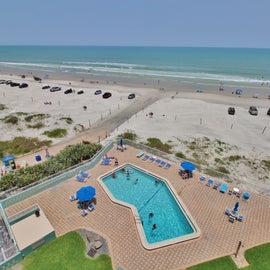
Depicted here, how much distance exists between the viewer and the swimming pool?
14.2 meters

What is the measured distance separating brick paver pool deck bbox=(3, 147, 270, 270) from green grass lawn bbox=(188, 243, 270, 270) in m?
0.34

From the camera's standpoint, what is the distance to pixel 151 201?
17.4m

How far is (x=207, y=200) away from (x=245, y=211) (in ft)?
9.78

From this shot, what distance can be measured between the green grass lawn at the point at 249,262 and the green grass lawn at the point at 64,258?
18.6 ft

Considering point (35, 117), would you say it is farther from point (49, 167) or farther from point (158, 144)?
A: point (158, 144)

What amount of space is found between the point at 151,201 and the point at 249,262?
25.9 feet

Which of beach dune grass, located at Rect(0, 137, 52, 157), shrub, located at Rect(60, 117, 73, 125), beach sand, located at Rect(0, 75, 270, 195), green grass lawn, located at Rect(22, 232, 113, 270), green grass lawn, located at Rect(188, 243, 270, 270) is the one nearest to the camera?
green grass lawn, located at Rect(22, 232, 113, 270)

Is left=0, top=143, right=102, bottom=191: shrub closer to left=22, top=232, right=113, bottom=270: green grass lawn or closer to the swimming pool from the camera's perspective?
the swimming pool

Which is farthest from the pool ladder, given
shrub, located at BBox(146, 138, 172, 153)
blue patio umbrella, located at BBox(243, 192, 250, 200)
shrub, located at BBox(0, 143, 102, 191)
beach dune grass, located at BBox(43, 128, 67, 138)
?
beach dune grass, located at BBox(43, 128, 67, 138)

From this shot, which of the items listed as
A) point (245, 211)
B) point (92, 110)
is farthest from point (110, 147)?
point (92, 110)

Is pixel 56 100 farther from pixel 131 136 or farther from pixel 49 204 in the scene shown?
pixel 49 204

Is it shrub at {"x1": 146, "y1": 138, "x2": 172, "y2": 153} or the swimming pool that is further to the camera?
shrub at {"x1": 146, "y1": 138, "x2": 172, "y2": 153}

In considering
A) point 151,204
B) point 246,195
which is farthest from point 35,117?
point 246,195

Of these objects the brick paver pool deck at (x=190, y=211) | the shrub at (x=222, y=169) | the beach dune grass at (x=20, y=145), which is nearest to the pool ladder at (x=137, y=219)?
the brick paver pool deck at (x=190, y=211)
